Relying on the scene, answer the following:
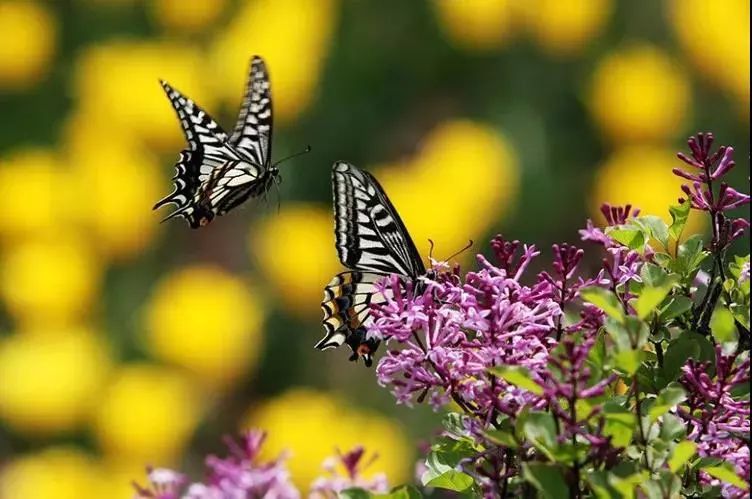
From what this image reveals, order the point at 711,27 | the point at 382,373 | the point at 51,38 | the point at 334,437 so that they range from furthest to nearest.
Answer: the point at 51,38, the point at 711,27, the point at 334,437, the point at 382,373

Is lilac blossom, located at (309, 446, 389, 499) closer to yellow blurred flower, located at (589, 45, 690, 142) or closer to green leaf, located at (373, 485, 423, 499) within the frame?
green leaf, located at (373, 485, 423, 499)

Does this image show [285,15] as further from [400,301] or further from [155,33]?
[400,301]

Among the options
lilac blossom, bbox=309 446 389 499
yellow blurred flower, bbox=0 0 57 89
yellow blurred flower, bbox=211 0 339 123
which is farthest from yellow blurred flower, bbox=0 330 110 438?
lilac blossom, bbox=309 446 389 499

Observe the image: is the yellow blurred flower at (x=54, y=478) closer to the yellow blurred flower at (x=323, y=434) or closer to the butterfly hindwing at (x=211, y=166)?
the yellow blurred flower at (x=323, y=434)

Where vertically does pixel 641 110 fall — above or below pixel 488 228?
above

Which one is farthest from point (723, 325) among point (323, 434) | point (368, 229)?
point (323, 434)

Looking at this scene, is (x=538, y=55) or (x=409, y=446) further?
(x=538, y=55)

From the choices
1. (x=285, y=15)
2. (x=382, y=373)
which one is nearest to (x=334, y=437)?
(x=285, y=15)

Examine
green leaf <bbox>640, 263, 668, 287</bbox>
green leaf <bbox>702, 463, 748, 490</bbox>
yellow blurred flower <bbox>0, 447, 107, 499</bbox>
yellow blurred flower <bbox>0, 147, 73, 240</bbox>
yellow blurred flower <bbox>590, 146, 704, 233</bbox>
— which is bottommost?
yellow blurred flower <bbox>0, 447, 107, 499</bbox>
